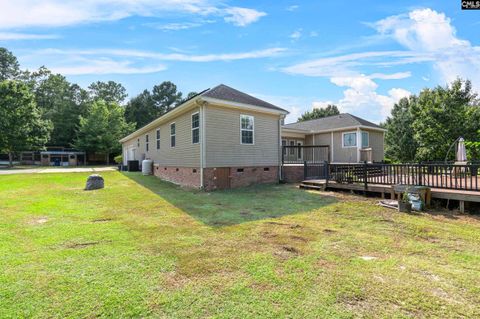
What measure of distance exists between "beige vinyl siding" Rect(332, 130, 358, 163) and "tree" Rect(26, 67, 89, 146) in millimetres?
42540

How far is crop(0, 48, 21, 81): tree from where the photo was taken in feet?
144

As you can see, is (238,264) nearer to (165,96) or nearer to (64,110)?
(64,110)

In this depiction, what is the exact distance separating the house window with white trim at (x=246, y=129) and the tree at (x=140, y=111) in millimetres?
39417

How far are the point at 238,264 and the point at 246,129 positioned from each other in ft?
28.1

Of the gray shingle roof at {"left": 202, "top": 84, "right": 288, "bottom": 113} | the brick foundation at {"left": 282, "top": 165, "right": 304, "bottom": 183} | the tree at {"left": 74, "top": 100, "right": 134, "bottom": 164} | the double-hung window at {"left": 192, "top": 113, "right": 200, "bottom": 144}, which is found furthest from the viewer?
the tree at {"left": 74, "top": 100, "right": 134, "bottom": 164}

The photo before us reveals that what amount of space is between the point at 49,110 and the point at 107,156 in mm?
13883

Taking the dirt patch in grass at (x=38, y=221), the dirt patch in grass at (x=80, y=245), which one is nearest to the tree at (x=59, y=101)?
the dirt patch in grass at (x=38, y=221)

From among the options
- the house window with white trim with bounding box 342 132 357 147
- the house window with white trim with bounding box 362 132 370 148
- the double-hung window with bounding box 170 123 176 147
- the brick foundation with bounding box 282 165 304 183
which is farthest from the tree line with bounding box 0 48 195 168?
the house window with white trim with bounding box 362 132 370 148

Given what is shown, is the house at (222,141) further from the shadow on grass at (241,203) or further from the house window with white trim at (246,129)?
the shadow on grass at (241,203)

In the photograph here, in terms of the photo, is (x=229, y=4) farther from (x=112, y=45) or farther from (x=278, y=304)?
(x=278, y=304)

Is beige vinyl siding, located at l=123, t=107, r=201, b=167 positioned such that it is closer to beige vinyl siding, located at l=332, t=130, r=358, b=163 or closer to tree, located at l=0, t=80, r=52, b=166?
beige vinyl siding, located at l=332, t=130, r=358, b=163

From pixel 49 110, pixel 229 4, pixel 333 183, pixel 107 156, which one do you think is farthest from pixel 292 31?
pixel 49 110

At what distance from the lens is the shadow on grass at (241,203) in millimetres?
6180

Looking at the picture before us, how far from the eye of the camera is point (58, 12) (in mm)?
7773
